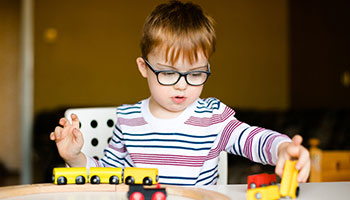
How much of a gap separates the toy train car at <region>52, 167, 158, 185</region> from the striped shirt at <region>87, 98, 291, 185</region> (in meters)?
0.29

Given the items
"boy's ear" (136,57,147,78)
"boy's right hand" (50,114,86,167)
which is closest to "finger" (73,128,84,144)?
"boy's right hand" (50,114,86,167)

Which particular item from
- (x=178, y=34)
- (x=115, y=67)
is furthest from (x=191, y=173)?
(x=115, y=67)

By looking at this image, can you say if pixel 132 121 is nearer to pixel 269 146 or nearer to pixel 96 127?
pixel 96 127

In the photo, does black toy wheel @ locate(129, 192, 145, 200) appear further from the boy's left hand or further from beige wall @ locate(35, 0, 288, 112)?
beige wall @ locate(35, 0, 288, 112)

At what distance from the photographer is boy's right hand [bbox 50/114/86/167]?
3.11 feet

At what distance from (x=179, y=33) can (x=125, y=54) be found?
3991 millimetres

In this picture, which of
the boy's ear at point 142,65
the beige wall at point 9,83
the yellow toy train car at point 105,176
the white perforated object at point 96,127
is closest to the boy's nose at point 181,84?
the boy's ear at point 142,65

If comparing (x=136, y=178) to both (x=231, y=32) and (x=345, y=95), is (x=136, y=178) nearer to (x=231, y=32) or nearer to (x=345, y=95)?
(x=345, y=95)

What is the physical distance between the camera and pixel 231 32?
5203mm

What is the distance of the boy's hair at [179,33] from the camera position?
0.97 m

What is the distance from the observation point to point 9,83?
505 centimetres

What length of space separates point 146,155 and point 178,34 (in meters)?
0.30

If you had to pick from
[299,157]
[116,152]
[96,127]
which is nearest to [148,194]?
[299,157]

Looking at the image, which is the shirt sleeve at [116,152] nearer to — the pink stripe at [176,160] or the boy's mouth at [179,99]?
the pink stripe at [176,160]
